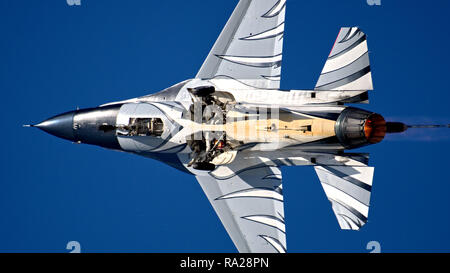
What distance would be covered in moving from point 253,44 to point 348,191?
4.01 metres

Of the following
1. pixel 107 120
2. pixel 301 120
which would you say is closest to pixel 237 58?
pixel 301 120

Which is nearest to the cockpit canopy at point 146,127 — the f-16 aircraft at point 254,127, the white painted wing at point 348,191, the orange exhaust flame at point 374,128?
the f-16 aircraft at point 254,127

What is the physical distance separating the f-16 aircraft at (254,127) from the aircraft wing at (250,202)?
0.02m

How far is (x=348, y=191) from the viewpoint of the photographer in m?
11.1

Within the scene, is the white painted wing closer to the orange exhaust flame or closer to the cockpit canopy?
the orange exhaust flame

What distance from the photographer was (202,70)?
1220 cm

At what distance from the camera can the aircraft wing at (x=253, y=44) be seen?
12.0 meters

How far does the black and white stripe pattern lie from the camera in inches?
424

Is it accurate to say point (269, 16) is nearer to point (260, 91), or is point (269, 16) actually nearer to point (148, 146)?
point (260, 91)

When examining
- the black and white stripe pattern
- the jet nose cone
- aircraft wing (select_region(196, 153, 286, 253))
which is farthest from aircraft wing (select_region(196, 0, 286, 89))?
the jet nose cone

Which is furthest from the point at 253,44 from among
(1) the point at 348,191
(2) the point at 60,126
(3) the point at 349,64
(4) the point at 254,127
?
(2) the point at 60,126

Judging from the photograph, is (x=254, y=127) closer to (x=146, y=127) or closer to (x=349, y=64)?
(x=349, y=64)

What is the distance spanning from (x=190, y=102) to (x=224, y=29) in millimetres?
1896

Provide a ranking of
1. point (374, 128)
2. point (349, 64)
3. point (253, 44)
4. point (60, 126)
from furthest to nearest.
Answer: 1. point (60, 126)
2. point (253, 44)
3. point (349, 64)
4. point (374, 128)
